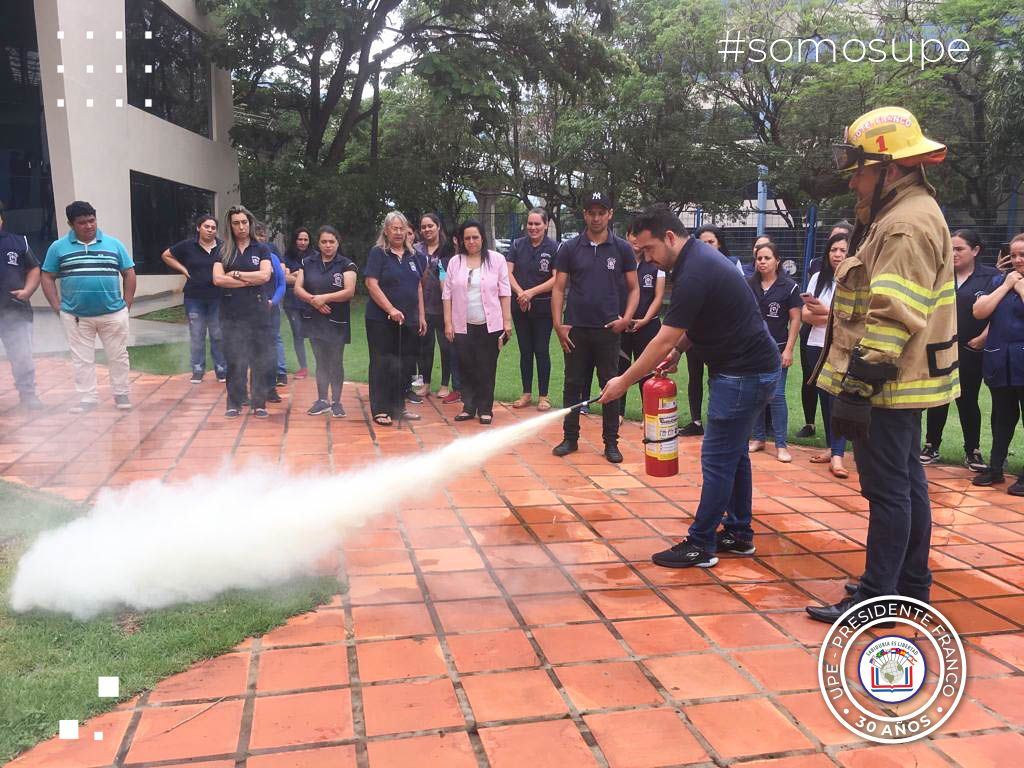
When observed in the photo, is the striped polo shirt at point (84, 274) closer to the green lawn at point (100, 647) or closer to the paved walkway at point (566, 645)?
the paved walkway at point (566, 645)

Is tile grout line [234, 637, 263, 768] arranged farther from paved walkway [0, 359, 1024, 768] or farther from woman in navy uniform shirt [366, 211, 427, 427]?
woman in navy uniform shirt [366, 211, 427, 427]

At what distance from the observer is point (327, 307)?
25.4 ft

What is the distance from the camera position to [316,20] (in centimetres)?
1855

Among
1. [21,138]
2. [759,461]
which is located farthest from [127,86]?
[759,461]

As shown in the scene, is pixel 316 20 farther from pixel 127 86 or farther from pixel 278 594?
pixel 278 594

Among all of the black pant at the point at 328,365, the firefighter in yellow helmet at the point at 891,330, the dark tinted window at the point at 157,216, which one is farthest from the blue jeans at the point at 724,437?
the dark tinted window at the point at 157,216

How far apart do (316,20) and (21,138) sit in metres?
7.64

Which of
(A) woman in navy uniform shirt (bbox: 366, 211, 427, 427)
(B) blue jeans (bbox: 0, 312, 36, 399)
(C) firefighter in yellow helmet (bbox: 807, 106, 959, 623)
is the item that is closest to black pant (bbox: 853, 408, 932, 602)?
(C) firefighter in yellow helmet (bbox: 807, 106, 959, 623)

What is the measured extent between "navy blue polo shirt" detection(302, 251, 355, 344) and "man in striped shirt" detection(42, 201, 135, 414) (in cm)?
175

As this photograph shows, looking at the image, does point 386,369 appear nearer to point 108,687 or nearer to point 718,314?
point 718,314

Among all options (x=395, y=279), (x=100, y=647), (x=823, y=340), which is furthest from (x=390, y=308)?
(x=100, y=647)

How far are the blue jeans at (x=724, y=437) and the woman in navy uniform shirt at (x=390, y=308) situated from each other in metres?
4.00

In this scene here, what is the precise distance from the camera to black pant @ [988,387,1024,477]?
234 inches

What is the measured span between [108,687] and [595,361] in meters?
4.57
